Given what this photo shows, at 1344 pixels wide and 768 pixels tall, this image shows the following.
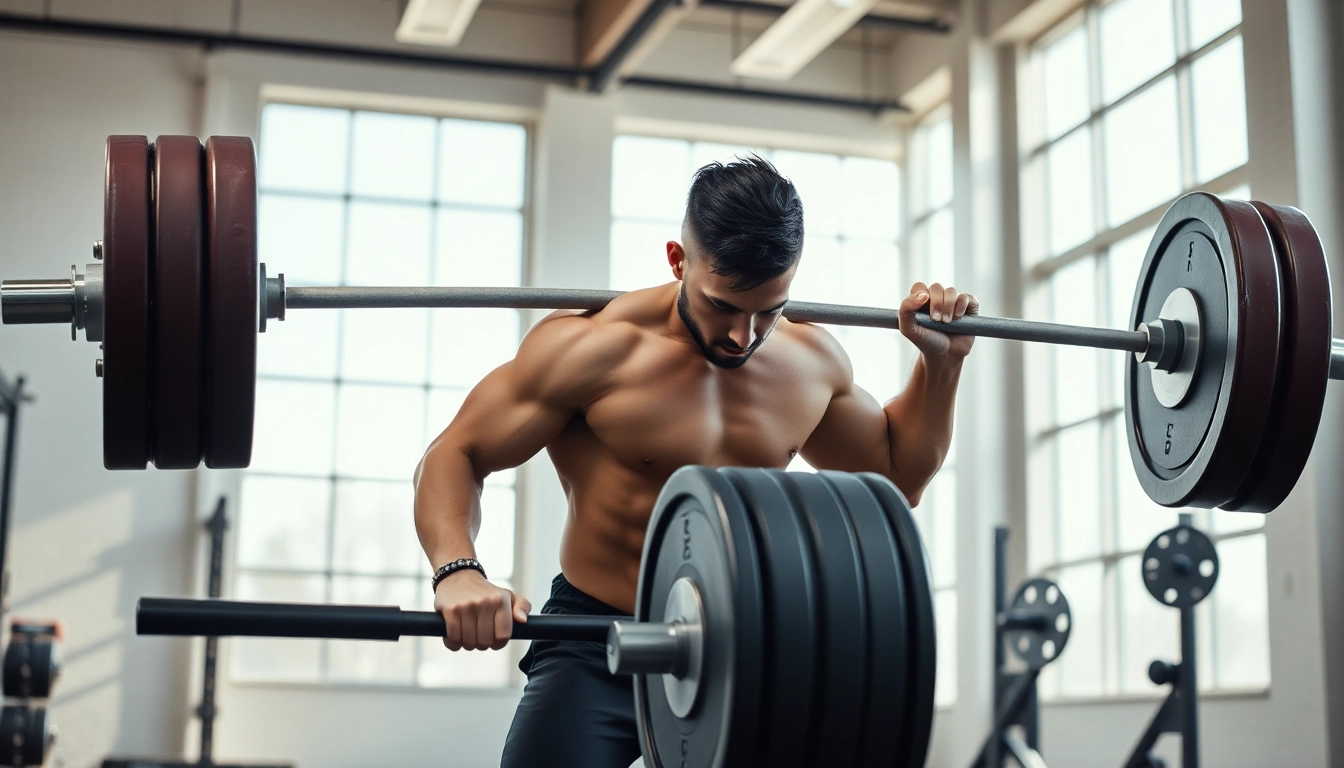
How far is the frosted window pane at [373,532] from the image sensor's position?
25.9 feet

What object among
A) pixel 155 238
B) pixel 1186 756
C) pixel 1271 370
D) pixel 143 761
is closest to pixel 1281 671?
pixel 1186 756

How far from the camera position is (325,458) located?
313 inches

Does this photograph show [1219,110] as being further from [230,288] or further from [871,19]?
[230,288]

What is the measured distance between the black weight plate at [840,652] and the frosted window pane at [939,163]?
690cm

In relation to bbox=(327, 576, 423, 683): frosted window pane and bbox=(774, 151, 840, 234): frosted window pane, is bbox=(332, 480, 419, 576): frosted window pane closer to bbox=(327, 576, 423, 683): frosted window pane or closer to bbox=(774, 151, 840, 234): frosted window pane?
bbox=(327, 576, 423, 683): frosted window pane

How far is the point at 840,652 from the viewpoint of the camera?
1.73 meters

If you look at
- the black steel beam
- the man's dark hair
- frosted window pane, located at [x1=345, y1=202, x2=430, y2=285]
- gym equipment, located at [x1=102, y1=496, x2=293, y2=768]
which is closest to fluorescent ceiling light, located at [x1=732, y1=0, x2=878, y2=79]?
the black steel beam

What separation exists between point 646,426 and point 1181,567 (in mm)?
3349

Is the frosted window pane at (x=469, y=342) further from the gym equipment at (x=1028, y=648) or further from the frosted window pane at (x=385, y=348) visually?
the gym equipment at (x=1028, y=648)

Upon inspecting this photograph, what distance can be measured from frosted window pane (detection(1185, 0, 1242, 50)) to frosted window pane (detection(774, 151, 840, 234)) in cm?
282

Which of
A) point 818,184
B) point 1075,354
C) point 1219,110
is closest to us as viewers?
point 1219,110

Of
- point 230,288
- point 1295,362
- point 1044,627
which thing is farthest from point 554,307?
point 1044,627

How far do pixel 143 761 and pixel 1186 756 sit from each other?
4925mm

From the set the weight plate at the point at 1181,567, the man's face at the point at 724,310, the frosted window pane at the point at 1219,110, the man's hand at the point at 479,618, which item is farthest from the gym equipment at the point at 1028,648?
the man's hand at the point at 479,618
